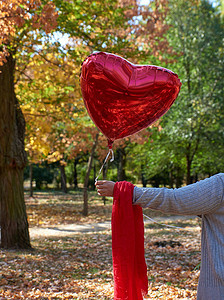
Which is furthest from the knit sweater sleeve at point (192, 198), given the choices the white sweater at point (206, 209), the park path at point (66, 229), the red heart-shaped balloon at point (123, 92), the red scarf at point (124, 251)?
the park path at point (66, 229)

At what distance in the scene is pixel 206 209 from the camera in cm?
200

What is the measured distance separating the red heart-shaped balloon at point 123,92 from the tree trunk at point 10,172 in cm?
493

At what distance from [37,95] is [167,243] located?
5.66m

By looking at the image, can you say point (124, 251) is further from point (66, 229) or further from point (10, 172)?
point (66, 229)

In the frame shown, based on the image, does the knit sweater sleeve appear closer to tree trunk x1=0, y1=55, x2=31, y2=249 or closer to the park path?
tree trunk x1=0, y1=55, x2=31, y2=249

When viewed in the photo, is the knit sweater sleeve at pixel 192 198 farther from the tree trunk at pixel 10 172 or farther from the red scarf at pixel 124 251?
the tree trunk at pixel 10 172

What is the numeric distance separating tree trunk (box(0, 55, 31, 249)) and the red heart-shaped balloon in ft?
16.2

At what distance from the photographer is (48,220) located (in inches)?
549

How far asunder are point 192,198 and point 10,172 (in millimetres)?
6198

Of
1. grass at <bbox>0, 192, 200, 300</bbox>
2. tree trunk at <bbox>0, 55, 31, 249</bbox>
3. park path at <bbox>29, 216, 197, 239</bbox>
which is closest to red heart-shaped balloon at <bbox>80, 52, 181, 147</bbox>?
grass at <bbox>0, 192, 200, 300</bbox>

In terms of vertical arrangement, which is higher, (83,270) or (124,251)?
(124,251)

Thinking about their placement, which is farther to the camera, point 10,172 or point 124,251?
point 10,172

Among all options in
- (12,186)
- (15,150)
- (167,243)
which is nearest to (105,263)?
(167,243)

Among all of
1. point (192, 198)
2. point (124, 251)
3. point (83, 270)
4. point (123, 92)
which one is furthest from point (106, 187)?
point (83, 270)
